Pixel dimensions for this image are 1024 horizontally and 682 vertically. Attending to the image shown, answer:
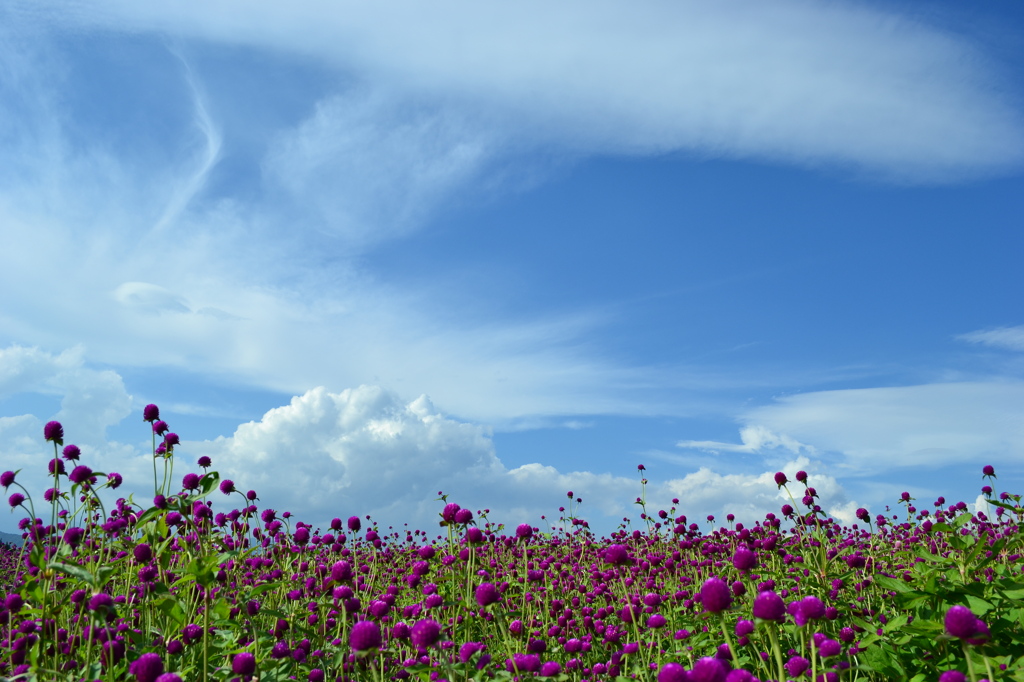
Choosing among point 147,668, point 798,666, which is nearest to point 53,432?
point 147,668

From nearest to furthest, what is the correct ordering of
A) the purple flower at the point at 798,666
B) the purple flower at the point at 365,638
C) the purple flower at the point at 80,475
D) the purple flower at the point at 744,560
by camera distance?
the purple flower at the point at 365,638 < the purple flower at the point at 798,666 < the purple flower at the point at 744,560 < the purple flower at the point at 80,475

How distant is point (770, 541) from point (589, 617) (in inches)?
71.8

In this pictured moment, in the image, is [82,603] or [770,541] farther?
[770,541]

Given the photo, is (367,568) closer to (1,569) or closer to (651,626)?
(651,626)

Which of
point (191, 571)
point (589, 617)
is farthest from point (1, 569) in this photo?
point (191, 571)

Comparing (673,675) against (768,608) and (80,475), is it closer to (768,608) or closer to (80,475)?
(768,608)

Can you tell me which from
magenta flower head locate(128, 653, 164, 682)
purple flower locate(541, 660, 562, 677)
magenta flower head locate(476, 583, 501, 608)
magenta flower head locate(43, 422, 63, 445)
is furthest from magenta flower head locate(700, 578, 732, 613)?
magenta flower head locate(43, 422, 63, 445)

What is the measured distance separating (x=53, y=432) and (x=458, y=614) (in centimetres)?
329

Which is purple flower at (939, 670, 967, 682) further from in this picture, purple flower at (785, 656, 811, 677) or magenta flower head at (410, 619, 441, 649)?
magenta flower head at (410, 619, 441, 649)

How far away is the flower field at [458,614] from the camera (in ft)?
11.3

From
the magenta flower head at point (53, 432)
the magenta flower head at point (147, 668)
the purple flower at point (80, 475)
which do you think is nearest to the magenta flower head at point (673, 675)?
the magenta flower head at point (147, 668)

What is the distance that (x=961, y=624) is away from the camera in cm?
262

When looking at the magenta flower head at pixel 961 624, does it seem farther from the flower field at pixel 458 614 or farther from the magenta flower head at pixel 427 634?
the magenta flower head at pixel 427 634

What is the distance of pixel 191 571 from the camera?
10.7 ft
